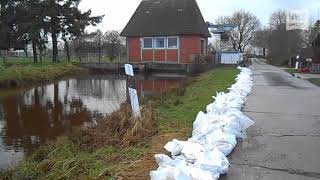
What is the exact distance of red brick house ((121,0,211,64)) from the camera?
43.7 m

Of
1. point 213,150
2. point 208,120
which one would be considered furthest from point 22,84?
point 213,150

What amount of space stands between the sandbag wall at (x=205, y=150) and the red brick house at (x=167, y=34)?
33.2 metres

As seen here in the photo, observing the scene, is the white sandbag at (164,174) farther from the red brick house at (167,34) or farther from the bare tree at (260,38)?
the bare tree at (260,38)

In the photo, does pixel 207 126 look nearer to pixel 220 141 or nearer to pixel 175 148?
pixel 220 141

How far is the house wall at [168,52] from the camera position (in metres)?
Result: 43.6

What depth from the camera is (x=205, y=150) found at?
286 inches

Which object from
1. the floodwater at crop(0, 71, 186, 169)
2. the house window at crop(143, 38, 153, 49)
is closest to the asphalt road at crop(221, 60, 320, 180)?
the floodwater at crop(0, 71, 186, 169)

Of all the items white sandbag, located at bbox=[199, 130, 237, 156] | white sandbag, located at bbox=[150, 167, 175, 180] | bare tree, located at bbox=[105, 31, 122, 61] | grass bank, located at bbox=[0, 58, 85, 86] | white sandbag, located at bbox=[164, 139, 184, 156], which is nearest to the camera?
white sandbag, located at bbox=[150, 167, 175, 180]

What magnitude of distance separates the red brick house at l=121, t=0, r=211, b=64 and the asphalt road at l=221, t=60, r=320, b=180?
97.2 feet

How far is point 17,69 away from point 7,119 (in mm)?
20131

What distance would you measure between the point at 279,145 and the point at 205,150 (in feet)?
5.96

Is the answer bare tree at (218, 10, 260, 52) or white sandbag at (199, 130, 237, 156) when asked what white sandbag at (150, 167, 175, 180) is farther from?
bare tree at (218, 10, 260, 52)

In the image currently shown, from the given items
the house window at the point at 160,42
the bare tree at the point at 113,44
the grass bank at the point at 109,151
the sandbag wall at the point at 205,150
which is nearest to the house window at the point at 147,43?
the house window at the point at 160,42

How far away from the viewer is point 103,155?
26.4ft
